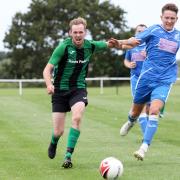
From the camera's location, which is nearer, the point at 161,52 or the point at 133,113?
the point at 161,52

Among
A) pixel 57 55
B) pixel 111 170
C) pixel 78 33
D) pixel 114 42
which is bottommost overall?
pixel 111 170

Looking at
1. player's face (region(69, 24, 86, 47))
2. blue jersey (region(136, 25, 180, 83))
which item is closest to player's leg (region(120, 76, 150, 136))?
blue jersey (region(136, 25, 180, 83))

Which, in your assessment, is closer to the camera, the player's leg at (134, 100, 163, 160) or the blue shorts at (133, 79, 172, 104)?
the player's leg at (134, 100, 163, 160)

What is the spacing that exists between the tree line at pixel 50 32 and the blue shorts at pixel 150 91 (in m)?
63.7

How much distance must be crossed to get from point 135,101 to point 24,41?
2688 inches

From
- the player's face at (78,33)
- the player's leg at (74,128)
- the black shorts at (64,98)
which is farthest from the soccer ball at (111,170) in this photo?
the player's face at (78,33)

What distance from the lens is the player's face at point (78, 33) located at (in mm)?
9672

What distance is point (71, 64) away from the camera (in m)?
9.91

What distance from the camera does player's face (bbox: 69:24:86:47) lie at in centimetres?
967

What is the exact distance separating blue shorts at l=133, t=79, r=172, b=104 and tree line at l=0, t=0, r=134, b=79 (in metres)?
63.7

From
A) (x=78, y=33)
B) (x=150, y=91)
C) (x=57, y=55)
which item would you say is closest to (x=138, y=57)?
(x=150, y=91)

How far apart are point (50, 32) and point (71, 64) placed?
69930 mm

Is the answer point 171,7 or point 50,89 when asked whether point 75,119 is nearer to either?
point 50,89

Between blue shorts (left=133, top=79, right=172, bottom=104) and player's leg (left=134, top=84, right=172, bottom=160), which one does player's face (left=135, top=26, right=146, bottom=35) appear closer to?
blue shorts (left=133, top=79, right=172, bottom=104)
